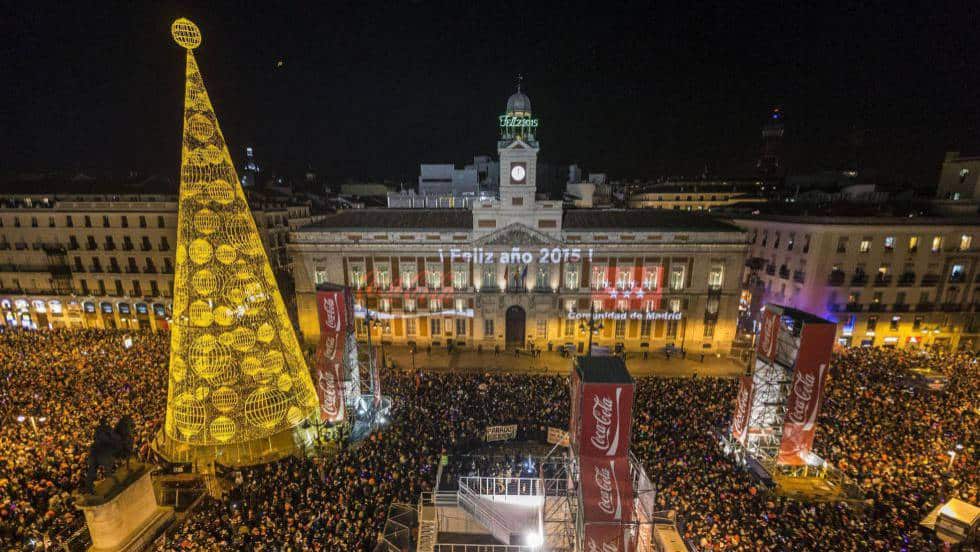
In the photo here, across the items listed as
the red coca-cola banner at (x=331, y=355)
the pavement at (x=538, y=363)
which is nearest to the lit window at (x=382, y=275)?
the pavement at (x=538, y=363)

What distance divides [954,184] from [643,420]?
161 feet

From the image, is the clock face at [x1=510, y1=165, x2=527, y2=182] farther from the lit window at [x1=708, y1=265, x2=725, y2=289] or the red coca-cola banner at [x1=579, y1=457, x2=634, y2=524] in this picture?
the red coca-cola banner at [x1=579, y1=457, x2=634, y2=524]

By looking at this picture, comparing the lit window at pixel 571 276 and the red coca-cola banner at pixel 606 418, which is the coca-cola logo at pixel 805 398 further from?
the lit window at pixel 571 276

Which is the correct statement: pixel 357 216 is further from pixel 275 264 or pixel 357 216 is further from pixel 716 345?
pixel 716 345

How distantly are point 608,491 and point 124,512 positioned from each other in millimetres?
16561

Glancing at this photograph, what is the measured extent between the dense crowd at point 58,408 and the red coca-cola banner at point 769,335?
30565 mm

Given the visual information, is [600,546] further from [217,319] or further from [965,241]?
[965,241]

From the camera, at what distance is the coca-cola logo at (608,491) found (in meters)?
11.2

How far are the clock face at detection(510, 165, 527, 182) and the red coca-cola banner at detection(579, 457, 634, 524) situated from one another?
28970 millimetres

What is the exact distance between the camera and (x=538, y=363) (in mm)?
36469

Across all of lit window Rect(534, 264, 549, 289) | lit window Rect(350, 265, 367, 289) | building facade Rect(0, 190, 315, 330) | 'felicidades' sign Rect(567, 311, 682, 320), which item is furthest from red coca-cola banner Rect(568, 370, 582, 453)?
building facade Rect(0, 190, 315, 330)

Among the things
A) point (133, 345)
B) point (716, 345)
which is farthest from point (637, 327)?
point (133, 345)

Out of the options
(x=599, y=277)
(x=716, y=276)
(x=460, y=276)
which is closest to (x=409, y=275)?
(x=460, y=276)

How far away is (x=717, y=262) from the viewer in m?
37.6
